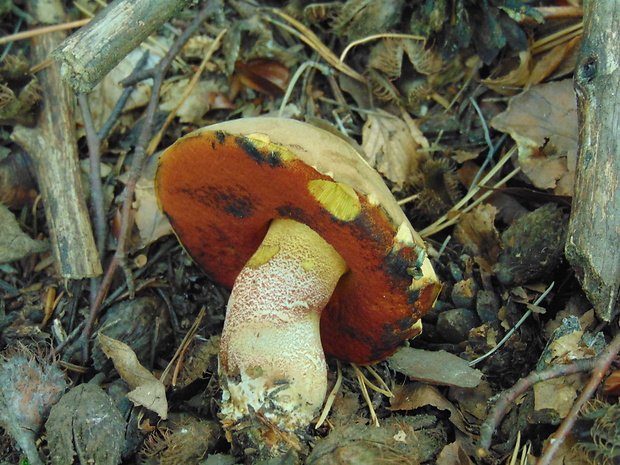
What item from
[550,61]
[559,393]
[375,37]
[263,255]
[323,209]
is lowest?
[559,393]

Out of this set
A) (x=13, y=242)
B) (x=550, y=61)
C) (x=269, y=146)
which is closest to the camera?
(x=269, y=146)

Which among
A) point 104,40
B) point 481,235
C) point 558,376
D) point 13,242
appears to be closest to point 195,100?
point 104,40

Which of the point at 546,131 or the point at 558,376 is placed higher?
the point at 546,131

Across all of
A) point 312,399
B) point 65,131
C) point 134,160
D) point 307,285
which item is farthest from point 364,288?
point 65,131

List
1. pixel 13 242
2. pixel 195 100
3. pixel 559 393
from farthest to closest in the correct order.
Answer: pixel 195 100 → pixel 13 242 → pixel 559 393

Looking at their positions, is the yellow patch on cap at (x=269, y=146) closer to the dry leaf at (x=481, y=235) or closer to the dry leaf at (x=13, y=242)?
the dry leaf at (x=481, y=235)

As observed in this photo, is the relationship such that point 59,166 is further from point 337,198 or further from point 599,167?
point 599,167

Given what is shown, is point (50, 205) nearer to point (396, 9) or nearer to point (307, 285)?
point (307, 285)
